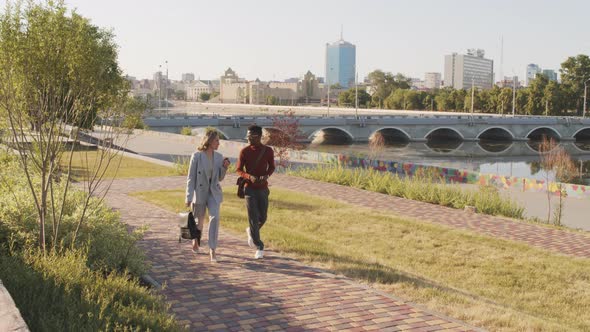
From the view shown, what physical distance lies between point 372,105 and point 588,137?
2328 inches

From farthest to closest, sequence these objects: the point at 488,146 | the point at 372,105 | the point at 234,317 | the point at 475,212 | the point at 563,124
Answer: the point at 372,105
the point at 563,124
the point at 488,146
the point at 475,212
the point at 234,317

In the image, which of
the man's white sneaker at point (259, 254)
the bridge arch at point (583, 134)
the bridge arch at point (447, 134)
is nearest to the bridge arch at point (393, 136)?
the bridge arch at point (447, 134)

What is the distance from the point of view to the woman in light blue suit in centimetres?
709

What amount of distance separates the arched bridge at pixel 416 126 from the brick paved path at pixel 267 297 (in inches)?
1758

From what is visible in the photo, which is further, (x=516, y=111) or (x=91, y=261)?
(x=516, y=111)

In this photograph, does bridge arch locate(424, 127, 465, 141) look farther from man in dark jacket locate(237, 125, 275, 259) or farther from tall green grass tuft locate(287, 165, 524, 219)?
man in dark jacket locate(237, 125, 275, 259)

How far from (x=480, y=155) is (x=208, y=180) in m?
48.9

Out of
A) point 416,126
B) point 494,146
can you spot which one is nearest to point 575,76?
point 494,146

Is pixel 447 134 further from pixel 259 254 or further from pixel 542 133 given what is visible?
pixel 259 254

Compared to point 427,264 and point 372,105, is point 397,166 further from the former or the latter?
point 372,105

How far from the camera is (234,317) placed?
536 centimetres

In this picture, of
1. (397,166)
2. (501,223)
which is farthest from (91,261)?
(397,166)

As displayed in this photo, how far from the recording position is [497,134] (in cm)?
7081

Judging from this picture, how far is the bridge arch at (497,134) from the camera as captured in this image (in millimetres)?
67625
